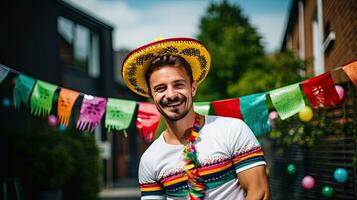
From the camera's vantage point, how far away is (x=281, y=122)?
27.1 ft

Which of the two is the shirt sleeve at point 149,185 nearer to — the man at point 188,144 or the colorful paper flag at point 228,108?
the man at point 188,144

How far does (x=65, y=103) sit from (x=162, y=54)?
3176 mm

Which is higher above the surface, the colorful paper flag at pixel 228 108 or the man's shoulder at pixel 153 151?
the colorful paper flag at pixel 228 108

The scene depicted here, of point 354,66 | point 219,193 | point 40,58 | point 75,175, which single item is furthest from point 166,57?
point 40,58

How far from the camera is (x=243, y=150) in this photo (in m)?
2.82

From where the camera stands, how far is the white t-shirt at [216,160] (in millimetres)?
2832

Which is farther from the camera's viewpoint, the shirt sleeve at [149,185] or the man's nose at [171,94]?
the shirt sleeve at [149,185]

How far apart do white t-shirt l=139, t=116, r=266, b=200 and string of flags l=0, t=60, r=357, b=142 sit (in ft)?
6.74

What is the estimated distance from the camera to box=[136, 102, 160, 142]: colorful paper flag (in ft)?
18.4

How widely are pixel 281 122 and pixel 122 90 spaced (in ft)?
72.5

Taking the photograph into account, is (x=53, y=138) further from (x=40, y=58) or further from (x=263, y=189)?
(x=263, y=189)

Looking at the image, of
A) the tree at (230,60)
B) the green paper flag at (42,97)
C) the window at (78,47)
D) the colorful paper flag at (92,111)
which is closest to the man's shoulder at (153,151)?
the colorful paper flag at (92,111)

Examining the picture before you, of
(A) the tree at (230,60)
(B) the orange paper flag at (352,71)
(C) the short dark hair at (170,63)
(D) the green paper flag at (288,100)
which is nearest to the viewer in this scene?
(C) the short dark hair at (170,63)

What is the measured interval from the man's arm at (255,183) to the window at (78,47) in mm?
15546
